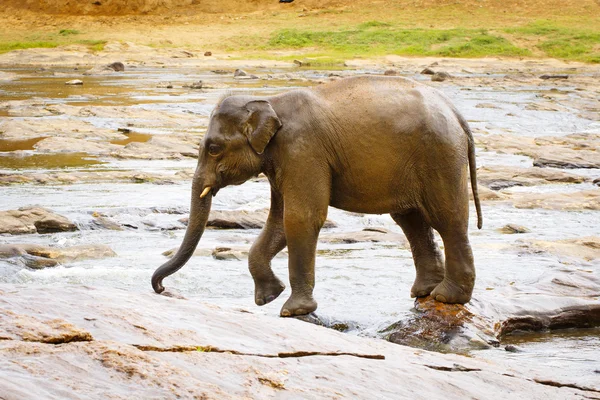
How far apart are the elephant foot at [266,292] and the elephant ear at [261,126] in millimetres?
1165

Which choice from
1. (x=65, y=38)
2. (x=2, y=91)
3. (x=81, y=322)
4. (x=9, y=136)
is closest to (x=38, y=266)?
(x=81, y=322)

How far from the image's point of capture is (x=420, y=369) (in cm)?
467

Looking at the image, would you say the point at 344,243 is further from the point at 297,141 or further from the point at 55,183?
the point at 55,183

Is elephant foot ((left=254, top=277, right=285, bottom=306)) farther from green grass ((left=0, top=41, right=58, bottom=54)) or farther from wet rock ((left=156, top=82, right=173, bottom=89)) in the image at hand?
green grass ((left=0, top=41, right=58, bottom=54))

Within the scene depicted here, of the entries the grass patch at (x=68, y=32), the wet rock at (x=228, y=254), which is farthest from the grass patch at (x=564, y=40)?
the wet rock at (x=228, y=254)

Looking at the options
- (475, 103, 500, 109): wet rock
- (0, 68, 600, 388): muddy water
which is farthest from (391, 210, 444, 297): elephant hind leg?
(475, 103, 500, 109): wet rock

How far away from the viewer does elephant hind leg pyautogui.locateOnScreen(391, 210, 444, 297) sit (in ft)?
25.3

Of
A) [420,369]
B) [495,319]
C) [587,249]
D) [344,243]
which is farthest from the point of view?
[344,243]

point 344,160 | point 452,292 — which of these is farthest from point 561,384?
point 344,160

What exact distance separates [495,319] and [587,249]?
2.99 metres

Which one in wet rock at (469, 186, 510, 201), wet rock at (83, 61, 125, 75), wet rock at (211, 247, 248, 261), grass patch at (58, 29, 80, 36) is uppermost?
wet rock at (211, 247, 248, 261)

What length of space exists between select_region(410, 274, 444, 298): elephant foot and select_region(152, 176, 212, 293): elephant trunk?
1.76 meters

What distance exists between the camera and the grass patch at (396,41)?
49.4 metres

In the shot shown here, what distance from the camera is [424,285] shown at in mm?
7676
